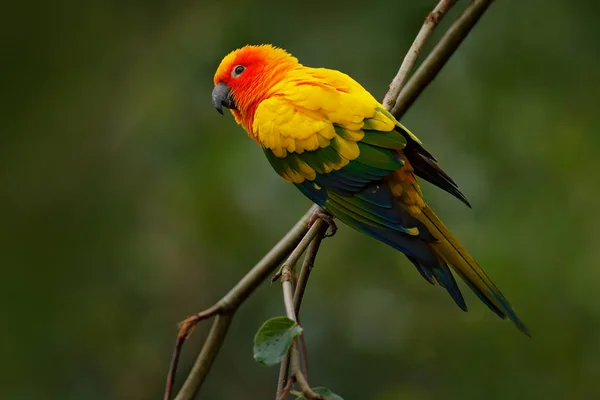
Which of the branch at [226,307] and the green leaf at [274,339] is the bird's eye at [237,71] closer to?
the branch at [226,307]

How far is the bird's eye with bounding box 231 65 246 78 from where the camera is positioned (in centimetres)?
372

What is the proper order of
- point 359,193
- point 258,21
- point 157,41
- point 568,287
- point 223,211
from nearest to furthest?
point 359,193, point 568,287, point 223,211, point 258,21, point 157,41

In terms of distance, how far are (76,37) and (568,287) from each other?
3751 millimetres

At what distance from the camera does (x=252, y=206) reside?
14.7ft

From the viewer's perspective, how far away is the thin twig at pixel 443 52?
304cm

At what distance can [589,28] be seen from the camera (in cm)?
456

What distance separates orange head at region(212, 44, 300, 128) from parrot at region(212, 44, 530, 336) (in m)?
0.24

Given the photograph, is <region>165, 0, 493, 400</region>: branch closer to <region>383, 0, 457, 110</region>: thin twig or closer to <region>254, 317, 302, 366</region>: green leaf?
<region>383, 0, 457, 110</region>: thin twig

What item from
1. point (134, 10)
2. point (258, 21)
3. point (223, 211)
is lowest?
point (223, 211)

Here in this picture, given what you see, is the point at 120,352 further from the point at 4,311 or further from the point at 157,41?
the point at 157,41

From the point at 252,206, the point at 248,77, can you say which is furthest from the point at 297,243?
the point at 252,206

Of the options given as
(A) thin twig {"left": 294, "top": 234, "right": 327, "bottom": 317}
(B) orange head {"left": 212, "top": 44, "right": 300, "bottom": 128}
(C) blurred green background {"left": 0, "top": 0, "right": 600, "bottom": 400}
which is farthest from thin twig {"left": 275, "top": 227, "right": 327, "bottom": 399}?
(C) blurred green background {"left": 0, "top": 0, "right": 600, "bottom": 400}

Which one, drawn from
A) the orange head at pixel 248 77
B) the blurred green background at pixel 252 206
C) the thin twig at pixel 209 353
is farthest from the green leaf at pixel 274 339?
the blurred green background at pixel 252 206

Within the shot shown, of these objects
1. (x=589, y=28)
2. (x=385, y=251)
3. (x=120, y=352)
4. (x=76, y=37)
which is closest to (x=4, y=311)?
(x=120, y=352)
